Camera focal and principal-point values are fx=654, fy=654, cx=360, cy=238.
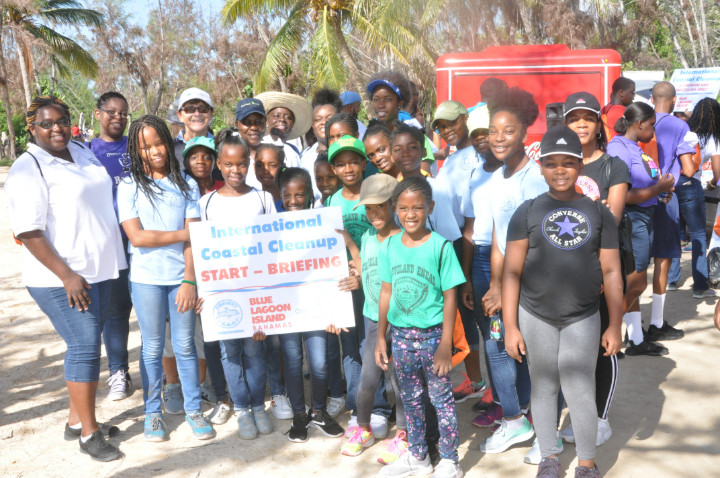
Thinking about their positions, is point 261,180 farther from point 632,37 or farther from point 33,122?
point 632,37

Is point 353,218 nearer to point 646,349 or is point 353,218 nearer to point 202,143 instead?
point 202,143

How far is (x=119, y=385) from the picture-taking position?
4863mm

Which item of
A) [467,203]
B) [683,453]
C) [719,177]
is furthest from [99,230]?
[719,177]

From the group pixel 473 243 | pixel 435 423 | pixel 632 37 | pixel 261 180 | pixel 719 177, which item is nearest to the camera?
pixel 435 423

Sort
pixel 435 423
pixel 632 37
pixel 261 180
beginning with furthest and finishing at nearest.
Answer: pixel 632 37
pixel 261 180
pixel 435 423

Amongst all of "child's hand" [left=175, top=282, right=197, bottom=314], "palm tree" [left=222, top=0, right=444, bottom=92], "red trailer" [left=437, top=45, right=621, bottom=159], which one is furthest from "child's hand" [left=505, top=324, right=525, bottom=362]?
"palm tree" [left=222, top=0, right=444, bottom=92]

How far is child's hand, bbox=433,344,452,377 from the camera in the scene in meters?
3.38

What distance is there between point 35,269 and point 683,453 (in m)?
3.90

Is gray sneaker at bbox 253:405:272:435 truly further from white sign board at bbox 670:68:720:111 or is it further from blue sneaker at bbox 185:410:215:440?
white sign board at bbox 670:68:720:111

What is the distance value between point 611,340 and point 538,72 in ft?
21.5

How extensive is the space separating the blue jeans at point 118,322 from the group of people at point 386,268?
0.05 feet

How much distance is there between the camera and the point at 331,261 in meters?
4.07

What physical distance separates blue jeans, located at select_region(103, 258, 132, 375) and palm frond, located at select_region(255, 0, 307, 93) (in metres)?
15.7

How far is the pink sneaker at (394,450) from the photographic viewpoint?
12.2 ft
